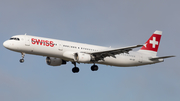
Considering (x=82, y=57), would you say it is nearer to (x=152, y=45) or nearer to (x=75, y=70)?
(x=75, y=70)

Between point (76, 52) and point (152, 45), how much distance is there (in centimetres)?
1652

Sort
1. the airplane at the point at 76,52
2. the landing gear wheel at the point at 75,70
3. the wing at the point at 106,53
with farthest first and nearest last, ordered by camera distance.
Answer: the landing gear wheel at the point at 75,70 < the wing at the point at 106,53 < the airplane at the point at 76,52

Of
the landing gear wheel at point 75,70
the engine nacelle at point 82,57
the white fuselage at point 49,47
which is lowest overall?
the landing gear wheel at point 75,70

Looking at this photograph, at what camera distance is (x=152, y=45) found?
56875 mm

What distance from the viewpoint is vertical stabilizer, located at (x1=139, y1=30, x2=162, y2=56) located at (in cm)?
5566

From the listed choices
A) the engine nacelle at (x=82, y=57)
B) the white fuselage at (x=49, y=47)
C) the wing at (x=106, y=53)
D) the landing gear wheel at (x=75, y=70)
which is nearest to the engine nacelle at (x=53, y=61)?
the landing gear wheel at (x=75, y=70)

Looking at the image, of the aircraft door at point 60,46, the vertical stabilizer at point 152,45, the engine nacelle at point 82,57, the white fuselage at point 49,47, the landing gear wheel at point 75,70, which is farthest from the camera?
the vertical stabilizer at point 152,45

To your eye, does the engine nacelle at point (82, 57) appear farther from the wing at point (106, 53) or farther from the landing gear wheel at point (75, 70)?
the landing gear wheel at point (75, 70)

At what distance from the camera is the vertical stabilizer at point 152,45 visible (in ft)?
183

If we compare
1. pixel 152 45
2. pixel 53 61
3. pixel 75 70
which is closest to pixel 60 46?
pixel 53 61

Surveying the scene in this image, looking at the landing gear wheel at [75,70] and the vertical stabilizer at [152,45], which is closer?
the landing gear wheel at [75,70]

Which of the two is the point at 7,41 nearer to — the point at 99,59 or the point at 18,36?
the point at 18,36

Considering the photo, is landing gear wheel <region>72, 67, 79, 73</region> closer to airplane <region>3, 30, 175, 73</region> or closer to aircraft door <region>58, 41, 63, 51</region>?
airplane <region>3, 30, 175, 73</region>

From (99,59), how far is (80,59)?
3.63 m
